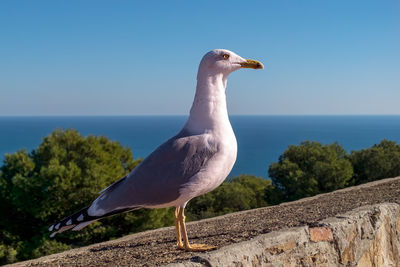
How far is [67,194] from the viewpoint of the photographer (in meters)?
14.2

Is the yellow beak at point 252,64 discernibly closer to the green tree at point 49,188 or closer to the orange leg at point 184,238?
the orange leg at point 184,238

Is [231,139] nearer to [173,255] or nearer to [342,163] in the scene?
[173,255]

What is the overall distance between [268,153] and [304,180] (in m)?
85.2

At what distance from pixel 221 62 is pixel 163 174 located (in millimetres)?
1334

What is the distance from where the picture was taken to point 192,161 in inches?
144

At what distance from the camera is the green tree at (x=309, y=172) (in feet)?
70.8

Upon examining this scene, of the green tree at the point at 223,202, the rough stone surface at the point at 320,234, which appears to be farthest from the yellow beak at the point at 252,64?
the green tree at the point at 223,202

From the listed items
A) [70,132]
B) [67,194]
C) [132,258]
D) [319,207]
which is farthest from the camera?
[70,132]

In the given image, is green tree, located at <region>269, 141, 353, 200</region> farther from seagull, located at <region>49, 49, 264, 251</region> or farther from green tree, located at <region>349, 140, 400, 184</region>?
seagull, located at <region>49, 49, 264, 251</region>

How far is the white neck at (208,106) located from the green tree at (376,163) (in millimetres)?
20500

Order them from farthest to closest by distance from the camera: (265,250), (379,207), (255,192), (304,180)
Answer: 1. (255,192)
2. (304,180)
3. (379,207)
4. (265,250)

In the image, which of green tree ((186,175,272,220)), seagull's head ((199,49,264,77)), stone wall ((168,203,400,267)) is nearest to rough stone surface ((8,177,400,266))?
stone wall ((168,203,400,267))

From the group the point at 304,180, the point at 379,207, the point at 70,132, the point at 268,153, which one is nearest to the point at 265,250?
the point at 379,207

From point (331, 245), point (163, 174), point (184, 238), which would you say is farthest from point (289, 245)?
point (163, 174)
